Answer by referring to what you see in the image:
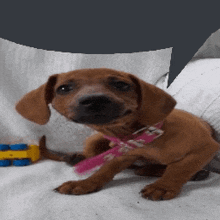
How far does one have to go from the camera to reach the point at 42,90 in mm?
773

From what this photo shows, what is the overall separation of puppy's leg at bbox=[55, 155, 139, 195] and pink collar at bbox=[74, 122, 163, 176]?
2 cm

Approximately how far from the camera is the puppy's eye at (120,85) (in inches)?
28.0

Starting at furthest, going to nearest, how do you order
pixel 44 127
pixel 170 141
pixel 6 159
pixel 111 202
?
pixel 44 127 < pixel 6 159 < pixel 170 141 < pixel 111 202

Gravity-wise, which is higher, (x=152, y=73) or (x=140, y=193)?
(x=152, y=73)

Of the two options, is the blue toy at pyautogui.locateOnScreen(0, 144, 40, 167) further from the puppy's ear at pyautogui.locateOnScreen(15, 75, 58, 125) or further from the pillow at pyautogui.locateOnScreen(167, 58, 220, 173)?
the pillow at pyautogui.locateOnScreen(167, 58, 220, 173)

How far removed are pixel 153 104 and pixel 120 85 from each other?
95 mm

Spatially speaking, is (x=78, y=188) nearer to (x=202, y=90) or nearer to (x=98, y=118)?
(x=98, y=118)

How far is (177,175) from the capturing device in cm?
76

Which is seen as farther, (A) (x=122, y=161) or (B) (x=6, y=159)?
(B) (x=6, y=159)

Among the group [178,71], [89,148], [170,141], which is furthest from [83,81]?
[178,71]

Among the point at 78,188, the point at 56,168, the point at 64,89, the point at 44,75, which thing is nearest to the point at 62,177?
the point at 56,168

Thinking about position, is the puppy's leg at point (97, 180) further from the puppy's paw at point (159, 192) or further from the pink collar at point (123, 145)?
the puppy's paw at point (159, 192)

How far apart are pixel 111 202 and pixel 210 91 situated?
20.8 inches

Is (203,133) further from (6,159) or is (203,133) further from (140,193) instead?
(6,159)
